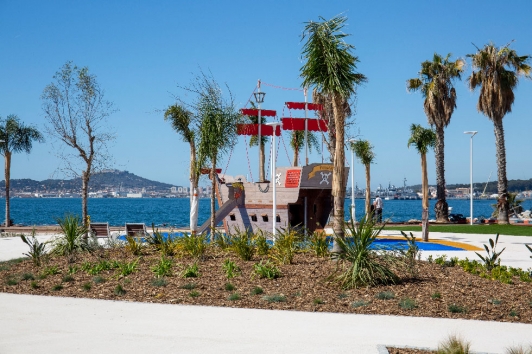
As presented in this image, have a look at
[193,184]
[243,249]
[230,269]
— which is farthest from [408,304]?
[193,184]

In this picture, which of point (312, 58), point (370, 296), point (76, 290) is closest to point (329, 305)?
point (370, 296)

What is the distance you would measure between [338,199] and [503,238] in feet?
47.9

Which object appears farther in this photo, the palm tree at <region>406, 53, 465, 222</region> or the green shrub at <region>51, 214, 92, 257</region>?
the palm tree at <region>406, 53, 465, 222</region>

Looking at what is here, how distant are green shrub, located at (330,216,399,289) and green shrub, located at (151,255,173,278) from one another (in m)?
3.45

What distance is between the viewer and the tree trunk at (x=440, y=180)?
39.2m

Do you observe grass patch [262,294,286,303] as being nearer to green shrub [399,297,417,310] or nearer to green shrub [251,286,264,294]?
green shrub [251,286,264,294]

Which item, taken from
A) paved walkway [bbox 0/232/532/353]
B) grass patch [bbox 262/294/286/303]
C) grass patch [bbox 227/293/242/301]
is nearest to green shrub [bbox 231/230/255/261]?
grass patch [bbox 227/293/242/301]

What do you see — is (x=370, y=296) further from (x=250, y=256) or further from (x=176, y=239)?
(x=176, y=239)

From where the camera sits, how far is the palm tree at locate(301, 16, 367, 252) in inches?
525

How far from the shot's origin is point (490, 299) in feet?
33.8

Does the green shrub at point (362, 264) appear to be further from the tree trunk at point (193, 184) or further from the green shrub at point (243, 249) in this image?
the tree trunk at point (193, 184)

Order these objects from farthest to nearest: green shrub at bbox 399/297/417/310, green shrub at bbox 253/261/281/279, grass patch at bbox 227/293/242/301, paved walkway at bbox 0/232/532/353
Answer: green shrub at bbox 253/261/281/279 < grass patch at bbox 227/293/242/301 < green shrub at bbox 399/297/417/310 < paved walkway at bbox 0/232/532/353

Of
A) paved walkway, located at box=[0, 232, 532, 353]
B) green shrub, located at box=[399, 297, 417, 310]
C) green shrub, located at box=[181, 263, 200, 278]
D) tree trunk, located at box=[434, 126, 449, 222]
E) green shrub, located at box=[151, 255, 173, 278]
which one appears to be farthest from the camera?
tree trunk, located at box=[434, 126, 449, 222]

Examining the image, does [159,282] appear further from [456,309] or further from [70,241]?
[456,309]
